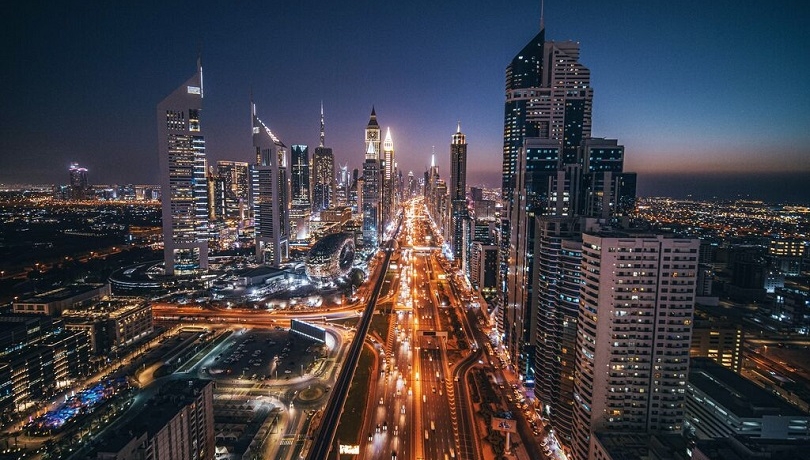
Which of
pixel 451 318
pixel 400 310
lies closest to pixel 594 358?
pixel 451 318

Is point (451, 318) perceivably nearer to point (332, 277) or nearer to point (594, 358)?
point (332, 277)

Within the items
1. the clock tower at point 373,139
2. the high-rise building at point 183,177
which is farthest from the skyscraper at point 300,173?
the high-rise building at point 183,177

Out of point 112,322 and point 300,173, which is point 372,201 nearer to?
point 300,173

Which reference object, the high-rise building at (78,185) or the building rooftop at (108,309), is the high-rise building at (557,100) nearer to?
the building rooftop at (108,309)

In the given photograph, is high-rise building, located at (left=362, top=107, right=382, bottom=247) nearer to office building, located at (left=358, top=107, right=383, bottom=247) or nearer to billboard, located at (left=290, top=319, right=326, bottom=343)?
office building, located at (left=358, top=107, right=383, bottom=247)

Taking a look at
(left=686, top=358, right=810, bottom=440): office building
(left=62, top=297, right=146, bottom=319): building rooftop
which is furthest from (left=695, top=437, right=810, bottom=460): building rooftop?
(left=62, top=297, right=146, bottom=319): building rooftop

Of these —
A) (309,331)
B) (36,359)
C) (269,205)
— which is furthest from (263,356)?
(269,205)
